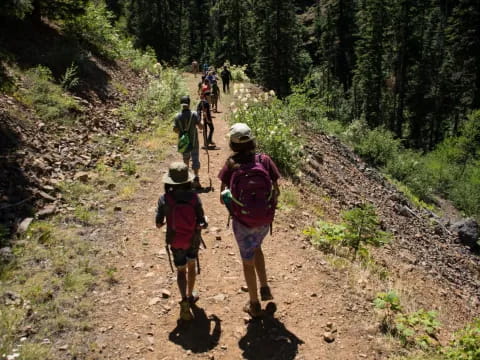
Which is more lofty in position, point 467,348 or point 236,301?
point 467,348

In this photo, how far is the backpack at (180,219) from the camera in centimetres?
433

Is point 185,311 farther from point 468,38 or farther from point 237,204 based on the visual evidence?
point 468,38

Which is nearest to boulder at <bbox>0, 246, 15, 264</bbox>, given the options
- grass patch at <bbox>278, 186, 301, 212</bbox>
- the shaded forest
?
grass patch at <bbox>278, 186, 301, 212</bbox>

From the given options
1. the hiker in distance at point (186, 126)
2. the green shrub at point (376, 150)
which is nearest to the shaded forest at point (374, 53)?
the green shrub at point (376, 150)

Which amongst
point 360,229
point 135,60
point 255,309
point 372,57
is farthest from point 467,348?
point 372,57

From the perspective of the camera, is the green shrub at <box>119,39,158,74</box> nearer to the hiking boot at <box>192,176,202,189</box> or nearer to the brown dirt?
A: the hiking boot at <box>192,176,202,189</box>

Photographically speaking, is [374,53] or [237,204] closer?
[237,204]

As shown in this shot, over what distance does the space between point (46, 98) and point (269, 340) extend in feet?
28.7

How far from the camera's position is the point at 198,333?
4758 millimetres

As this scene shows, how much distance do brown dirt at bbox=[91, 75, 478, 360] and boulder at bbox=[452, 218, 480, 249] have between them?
302 inches

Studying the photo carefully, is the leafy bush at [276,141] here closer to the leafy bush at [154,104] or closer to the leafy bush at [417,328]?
the leafy bush at [154,104]

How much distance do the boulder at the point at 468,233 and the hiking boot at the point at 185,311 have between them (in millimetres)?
13362

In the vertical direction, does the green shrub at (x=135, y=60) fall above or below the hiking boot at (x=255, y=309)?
above

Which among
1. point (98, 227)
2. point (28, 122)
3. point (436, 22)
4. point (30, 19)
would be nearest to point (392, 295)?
point (98, 227)
